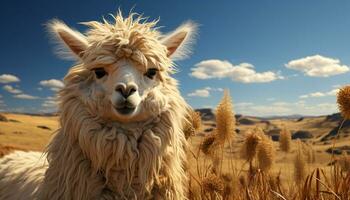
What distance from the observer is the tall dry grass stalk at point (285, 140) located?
7.57m

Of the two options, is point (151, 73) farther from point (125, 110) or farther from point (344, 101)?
point (344, 101)

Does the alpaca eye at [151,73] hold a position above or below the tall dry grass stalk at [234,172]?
above

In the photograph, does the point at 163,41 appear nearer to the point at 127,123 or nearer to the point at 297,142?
the point at 127,123

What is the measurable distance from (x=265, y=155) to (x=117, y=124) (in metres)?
2.53

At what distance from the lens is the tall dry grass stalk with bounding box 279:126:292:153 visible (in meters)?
7.57

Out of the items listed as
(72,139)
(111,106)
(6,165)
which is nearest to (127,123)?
(111,106)

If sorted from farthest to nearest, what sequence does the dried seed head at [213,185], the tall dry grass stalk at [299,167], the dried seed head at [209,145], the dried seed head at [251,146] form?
1. the tall dry grass stalk at [299,167]
2. the dried seed head at [209,145]
3. the dried seed head at [251,146]
4. the dried seed head at [213,185]

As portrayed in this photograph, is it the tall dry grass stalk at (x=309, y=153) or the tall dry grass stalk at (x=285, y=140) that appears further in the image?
the tall dry grass stalk at (x=309, y=153)

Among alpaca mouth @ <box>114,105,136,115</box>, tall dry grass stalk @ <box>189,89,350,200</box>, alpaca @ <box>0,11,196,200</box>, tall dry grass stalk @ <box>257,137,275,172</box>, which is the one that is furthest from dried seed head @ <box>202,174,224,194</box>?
alpaca mouth @ <box>114,105,136,115</box>

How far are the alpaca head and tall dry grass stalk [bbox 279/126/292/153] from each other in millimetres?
3196

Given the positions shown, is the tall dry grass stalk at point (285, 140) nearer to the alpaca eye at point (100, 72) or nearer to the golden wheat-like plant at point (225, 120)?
the golden wheat-like plant at point (225, 120)

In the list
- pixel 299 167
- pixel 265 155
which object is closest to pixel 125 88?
pixel 265 155

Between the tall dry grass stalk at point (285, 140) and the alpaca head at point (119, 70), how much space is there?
126 inches

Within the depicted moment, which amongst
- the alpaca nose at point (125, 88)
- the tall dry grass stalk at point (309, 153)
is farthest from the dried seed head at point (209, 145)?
the tall dry grass stalk at point (309, 153)
